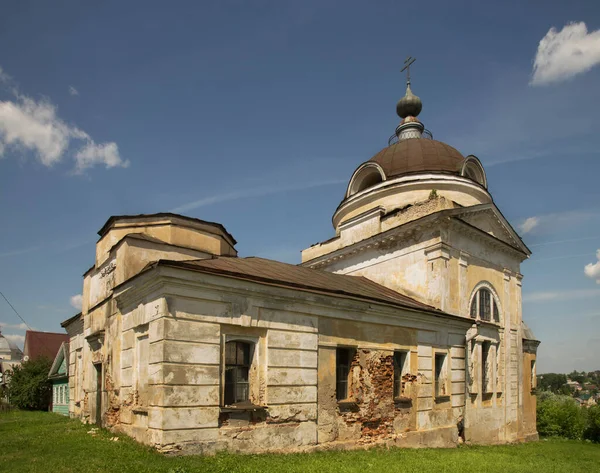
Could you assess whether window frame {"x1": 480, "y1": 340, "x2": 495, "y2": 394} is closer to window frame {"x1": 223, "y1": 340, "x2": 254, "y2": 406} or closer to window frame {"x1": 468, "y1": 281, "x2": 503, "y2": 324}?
window frame {"x1": 468, "y1": 281, "x2": 503, "y2": 324}

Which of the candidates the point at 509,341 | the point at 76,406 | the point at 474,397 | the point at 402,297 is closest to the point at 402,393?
the point at 402,297

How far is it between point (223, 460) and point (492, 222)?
1459 cm

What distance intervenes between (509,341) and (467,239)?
16.1 feet

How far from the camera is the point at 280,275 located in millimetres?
12617

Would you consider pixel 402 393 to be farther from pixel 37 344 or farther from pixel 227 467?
pixel 37 344

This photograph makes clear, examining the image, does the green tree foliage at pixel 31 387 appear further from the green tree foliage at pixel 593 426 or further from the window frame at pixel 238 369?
the green tree foliage at pixel 593 426

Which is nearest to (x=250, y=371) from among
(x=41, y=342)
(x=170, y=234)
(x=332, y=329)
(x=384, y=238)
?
(x=332, y=329)

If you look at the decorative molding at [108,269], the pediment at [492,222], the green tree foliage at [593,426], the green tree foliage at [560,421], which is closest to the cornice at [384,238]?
the pediment at [492,222]

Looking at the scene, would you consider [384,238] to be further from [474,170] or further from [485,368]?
[474,170]

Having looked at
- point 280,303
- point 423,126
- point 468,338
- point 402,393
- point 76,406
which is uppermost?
point 423,126

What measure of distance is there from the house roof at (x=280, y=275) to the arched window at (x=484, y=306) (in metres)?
2.73

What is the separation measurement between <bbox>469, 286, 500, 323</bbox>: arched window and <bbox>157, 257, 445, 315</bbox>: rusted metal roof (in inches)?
114

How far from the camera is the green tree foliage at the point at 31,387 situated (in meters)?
32.1

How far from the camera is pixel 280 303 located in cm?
1100
